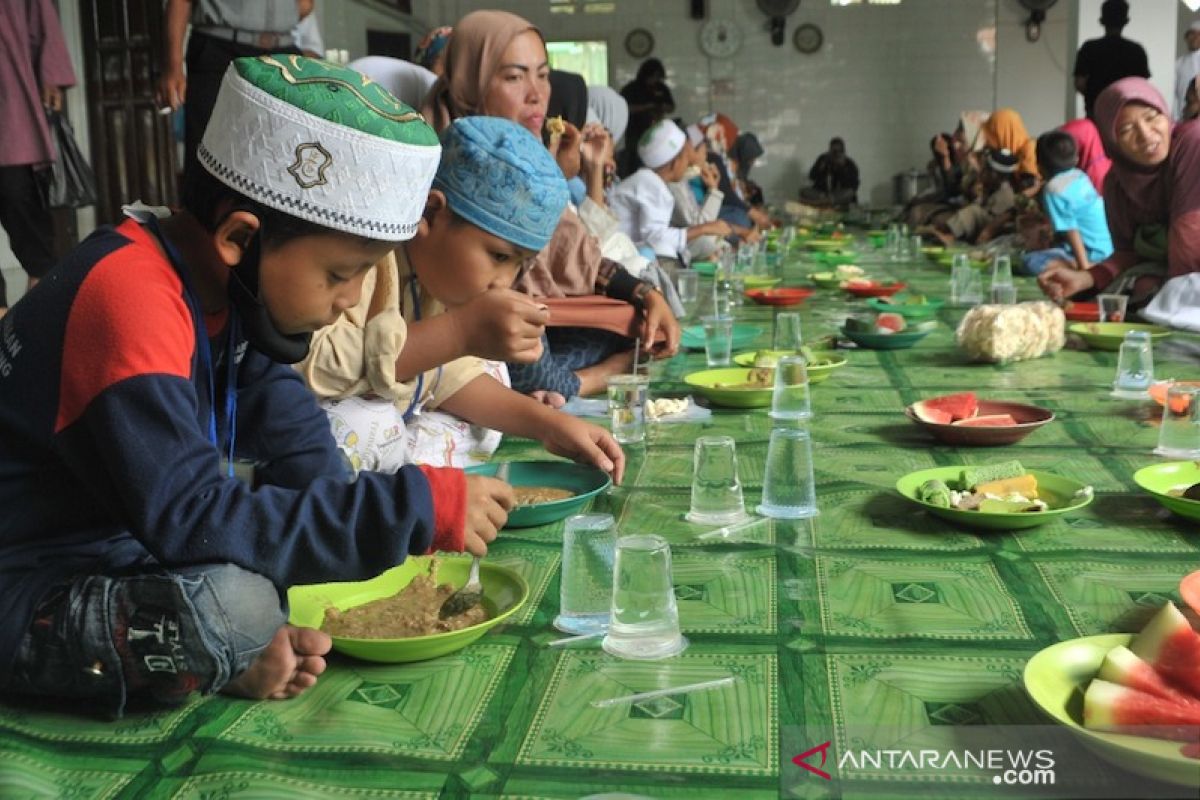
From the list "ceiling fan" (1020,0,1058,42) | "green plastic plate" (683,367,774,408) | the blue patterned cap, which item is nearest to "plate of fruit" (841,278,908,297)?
"green plastic plate" (683,367,774,408)

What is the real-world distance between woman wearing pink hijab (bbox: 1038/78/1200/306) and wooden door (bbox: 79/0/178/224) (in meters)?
6.54

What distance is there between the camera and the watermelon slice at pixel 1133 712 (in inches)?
39.7

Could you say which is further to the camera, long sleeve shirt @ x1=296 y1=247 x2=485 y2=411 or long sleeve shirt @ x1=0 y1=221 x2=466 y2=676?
long sleeve shirt @ x1=296 y1=247 x2=485 y2=411

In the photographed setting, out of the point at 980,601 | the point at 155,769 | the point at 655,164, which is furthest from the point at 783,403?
the point at 655,164

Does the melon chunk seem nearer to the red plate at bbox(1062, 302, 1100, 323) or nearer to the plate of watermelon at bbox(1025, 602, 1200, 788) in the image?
the plate of watermelon at bbox(1025, 602, 1200, 788)

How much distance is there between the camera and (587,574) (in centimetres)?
142

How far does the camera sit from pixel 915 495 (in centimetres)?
182

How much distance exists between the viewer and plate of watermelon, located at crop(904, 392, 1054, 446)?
224cm

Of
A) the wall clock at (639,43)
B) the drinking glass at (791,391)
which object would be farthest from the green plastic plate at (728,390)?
the wall clock at (639,43)

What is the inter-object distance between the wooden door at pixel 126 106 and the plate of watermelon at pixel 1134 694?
8261mm

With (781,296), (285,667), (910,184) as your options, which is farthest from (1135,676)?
(910,184)

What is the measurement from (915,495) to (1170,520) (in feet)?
1.26

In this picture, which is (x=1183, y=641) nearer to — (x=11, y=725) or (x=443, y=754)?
(x=443, y=754)

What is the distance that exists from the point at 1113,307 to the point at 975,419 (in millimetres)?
1571
